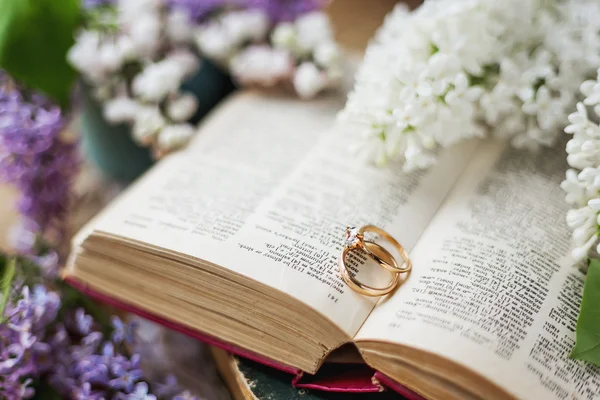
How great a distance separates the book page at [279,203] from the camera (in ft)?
1.90

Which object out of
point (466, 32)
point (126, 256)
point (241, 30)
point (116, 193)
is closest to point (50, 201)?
point (116, 193)

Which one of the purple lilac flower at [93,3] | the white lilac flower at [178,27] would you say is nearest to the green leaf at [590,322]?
the white lilac flower at [178,27]

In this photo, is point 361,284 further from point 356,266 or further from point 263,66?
point 263,66

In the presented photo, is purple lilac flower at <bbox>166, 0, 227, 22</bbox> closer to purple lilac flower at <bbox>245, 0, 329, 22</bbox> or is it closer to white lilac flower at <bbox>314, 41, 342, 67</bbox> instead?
purple lilac flower at <bbox>245, 0, 329, 22</bbox>

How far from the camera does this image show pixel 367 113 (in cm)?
66

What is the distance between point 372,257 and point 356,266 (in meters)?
0.02

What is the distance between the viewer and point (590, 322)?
0.54 metres

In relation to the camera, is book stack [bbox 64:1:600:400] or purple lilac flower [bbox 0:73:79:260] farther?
purple lilac flower [bbox 0:73:79:260]

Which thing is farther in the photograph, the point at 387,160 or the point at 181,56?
the point at 181,56

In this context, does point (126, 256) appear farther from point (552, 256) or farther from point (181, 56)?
point (552, 256)

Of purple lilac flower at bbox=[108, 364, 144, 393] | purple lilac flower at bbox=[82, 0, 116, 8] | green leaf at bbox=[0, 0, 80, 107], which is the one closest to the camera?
purple lilac flower at bbox=[108, 364, 144, 393]

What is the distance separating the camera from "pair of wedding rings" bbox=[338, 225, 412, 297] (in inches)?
22.5

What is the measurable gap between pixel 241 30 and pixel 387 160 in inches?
13.5

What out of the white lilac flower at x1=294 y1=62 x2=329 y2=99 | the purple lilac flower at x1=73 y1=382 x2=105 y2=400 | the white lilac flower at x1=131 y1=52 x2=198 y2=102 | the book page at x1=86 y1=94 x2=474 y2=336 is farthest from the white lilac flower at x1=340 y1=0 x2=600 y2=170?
the purple lilac flower at x1=73 y1=382 x2=105 y2=400
